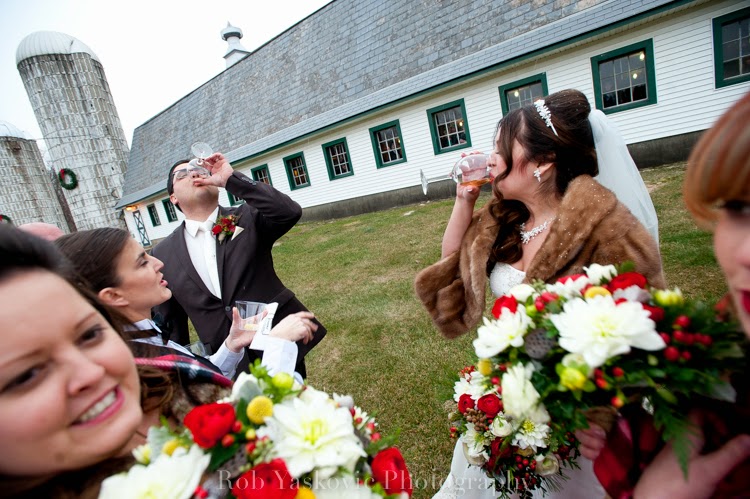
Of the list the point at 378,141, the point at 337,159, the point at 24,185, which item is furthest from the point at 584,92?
the point at 24,185

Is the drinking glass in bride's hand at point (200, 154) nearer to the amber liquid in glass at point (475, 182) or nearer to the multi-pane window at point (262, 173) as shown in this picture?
the amber liquid in glass at point (475, 182)

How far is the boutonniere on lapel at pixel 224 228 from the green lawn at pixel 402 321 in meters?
1.80

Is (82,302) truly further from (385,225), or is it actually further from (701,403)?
(385,225)

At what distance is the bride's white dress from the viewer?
1.86 m

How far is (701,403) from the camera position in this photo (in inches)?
37.3

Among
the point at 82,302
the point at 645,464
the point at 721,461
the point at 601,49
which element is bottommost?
the point at 645,464

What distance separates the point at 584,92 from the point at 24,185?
100 ft

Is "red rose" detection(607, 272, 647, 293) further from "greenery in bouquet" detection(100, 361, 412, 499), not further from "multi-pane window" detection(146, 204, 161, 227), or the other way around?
"multi-pane window" detection(146, 204, 161, 227)

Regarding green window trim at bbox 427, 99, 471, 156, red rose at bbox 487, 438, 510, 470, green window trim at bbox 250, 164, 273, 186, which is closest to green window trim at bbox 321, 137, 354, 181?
green window trim at bbox 250, 164, 273, 186

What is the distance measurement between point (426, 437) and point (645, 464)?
6.87 feet

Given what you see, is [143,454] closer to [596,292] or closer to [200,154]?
[596,292]

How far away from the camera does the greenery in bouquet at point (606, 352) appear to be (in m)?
0.91

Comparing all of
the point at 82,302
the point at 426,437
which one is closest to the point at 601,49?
the point at 426,437

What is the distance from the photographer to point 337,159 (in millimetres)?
14953
